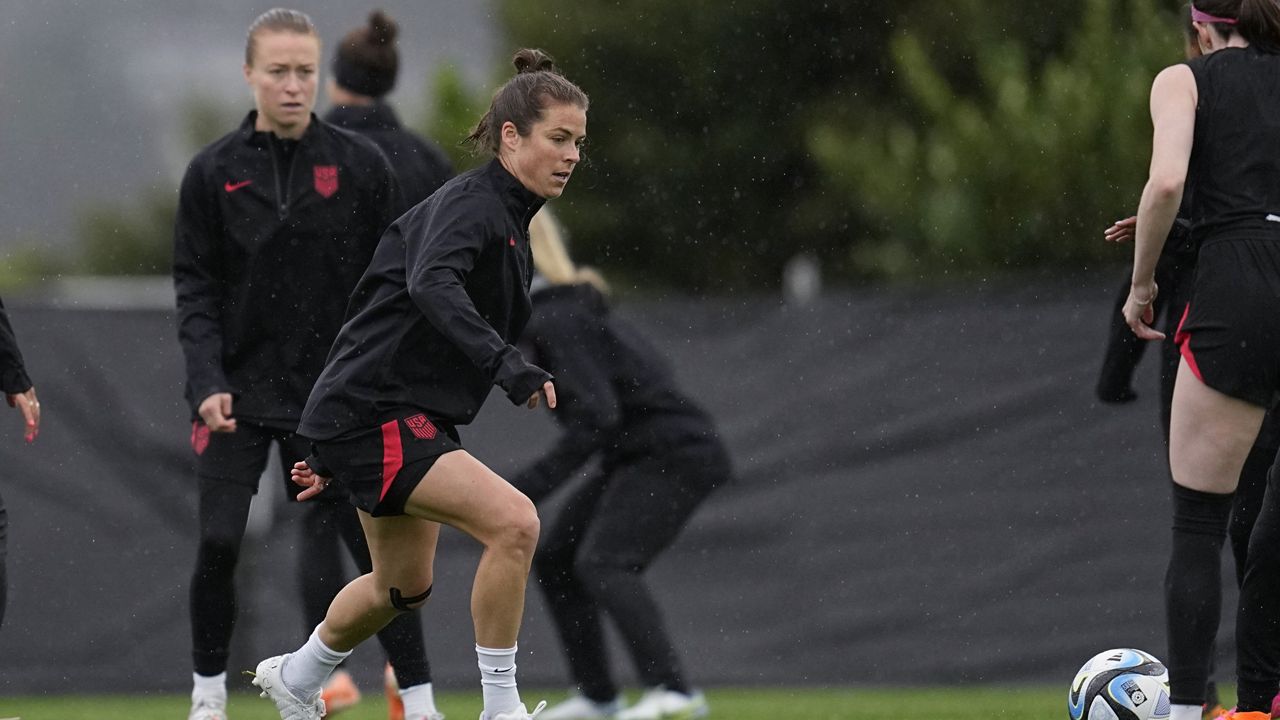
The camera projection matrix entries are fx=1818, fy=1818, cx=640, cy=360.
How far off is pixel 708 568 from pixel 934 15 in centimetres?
1911

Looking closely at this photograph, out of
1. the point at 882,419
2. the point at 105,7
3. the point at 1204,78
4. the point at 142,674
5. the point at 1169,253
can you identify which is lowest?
the point at 105,7

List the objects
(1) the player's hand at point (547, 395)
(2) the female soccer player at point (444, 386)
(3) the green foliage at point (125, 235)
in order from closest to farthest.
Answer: (1) the player's hand at point (547, 395), (2) the female soccer player at point (444, 386), (3) the green foliage at point (125, 235)

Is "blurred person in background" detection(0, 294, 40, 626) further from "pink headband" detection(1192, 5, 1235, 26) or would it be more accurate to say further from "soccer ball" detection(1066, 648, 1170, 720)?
"pink headband" detection(1192, 5, 1235, 26)

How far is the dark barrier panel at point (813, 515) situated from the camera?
344 inches

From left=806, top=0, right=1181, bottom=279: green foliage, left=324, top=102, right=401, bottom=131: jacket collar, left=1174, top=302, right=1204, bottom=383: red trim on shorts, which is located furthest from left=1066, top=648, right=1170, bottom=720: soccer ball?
left=806, top=0, right=1181, bottom=279: green foliage

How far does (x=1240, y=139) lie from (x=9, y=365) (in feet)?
12.5

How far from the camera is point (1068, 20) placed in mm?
22250

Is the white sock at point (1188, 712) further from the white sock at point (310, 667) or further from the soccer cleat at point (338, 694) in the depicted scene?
the soccer cleat at point (338, 694)

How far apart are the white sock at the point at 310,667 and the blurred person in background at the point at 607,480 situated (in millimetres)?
1944

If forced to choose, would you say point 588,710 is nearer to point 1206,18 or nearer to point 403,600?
point 403,600

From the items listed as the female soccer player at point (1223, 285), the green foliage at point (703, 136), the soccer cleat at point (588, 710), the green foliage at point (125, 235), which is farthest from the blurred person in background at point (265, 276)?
the green foliage at point (125, 235)

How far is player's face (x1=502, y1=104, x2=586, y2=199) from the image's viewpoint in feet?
16.8

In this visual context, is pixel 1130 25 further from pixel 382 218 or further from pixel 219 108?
pixel 219 108

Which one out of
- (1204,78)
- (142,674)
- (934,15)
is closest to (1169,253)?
(1204,78)
